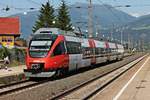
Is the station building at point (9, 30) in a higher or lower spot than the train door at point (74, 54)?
higher

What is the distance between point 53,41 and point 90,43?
1478cm

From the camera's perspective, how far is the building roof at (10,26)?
323ft

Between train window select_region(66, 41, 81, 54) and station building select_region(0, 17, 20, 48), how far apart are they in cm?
5443

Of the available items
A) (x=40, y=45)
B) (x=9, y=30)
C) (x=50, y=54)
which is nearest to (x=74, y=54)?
(x=40, y=45)

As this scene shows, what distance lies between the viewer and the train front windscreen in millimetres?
30125

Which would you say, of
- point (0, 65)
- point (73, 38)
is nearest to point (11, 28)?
point (0, 65)

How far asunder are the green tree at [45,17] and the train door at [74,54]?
2170 inches

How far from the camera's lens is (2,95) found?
21.7 metres

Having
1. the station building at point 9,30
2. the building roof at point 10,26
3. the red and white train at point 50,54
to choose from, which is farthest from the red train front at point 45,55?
the building roof at point 10,26

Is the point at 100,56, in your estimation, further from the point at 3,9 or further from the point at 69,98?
the point at 69,98

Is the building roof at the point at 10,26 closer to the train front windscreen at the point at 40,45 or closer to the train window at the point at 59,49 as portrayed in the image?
the train window at the point at 59,49

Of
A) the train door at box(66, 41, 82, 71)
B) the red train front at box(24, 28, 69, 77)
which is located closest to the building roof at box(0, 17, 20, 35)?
the train door at box(66, 41, 82, 71)

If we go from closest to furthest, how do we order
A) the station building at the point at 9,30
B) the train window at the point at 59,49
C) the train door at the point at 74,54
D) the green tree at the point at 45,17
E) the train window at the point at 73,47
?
1. the train window at the point at 59,49
2. the train window at the point at 73,47
3. the train door at the point at 74,54
4. the green tree at the point at 45,17
5. the station building at the point at 9,30

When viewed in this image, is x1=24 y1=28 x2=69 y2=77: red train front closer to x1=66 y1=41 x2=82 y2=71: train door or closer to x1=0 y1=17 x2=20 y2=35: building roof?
x1=66 y1=41 x2=82 y2=71: train door
